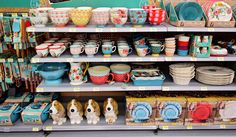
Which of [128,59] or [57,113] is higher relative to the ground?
[128,59]

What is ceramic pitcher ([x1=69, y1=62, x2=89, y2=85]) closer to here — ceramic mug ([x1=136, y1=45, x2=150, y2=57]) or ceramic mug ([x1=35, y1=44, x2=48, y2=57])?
ceramic mug ([x1=35, y1=44, x2=48, y2=57])

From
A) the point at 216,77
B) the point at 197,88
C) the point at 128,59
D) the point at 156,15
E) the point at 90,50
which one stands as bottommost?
the point at 197,88

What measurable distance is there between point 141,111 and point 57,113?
0.90 meters

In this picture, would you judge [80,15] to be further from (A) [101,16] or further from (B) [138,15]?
(B) [138,15]

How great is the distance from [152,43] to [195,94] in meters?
0.77

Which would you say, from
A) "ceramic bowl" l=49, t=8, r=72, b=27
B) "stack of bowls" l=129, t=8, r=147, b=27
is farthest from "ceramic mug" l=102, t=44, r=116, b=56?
"ceramic bowl" l=49, t=8, r=72, b=27

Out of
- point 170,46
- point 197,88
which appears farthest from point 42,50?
point 197,88

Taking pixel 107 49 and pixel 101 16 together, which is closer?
pixel 101 16

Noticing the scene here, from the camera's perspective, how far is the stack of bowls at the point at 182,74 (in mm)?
2316

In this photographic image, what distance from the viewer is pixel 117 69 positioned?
2.46 metres

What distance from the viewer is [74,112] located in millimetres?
2436

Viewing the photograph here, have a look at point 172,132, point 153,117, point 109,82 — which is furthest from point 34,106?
point 172,132

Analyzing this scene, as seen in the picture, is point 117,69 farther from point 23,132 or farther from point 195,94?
point 23,132

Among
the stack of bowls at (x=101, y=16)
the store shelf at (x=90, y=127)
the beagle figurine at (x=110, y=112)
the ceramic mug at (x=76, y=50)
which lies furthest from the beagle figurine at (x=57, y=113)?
the stack of bowls at (x=101, y=16)
